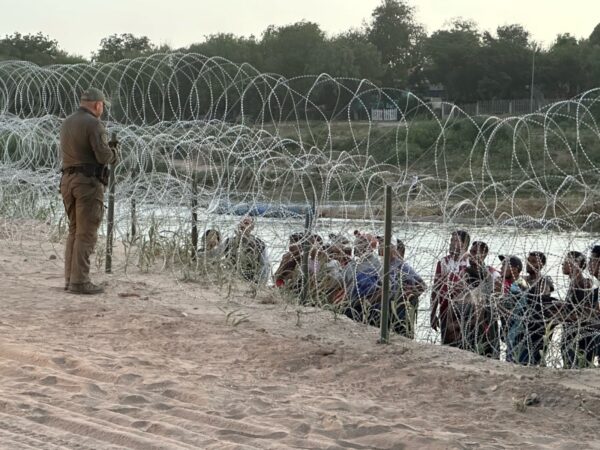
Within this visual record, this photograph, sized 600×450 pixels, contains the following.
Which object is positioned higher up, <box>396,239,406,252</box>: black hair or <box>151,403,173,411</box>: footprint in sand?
<box>396,239,406,252</box>: black hair

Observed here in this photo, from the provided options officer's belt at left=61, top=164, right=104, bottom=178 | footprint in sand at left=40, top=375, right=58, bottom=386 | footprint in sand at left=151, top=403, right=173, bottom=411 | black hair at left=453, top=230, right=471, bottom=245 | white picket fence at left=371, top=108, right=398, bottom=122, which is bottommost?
footprint in sand at left=151, top=403, right=173, bottom=411

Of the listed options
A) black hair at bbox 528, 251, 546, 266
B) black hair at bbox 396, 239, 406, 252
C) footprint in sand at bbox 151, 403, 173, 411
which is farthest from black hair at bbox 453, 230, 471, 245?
footprint in sand at bbox 151, 403, 173, 411

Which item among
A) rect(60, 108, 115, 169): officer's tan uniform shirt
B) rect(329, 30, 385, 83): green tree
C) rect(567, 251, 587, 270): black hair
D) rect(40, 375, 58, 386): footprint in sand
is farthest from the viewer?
rect(329, 30, 385, 83): green tree

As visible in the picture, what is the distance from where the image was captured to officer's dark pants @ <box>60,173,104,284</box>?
24.6 feet

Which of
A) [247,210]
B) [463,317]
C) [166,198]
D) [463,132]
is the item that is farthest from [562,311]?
[463,132]

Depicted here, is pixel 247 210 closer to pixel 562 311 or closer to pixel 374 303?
pixel 374 303

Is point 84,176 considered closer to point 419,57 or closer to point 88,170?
point 88,170

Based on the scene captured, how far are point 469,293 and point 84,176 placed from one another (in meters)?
3.17

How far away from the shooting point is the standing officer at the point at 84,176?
7.45 metres

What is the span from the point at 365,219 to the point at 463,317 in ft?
3.92

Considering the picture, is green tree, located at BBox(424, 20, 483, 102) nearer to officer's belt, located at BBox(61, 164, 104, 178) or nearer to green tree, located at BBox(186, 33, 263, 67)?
green tree, located at BBox(186, 33, 263, 67)

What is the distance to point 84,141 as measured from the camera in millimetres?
7492

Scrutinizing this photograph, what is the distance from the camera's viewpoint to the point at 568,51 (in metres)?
38.0

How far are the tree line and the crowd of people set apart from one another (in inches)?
591
